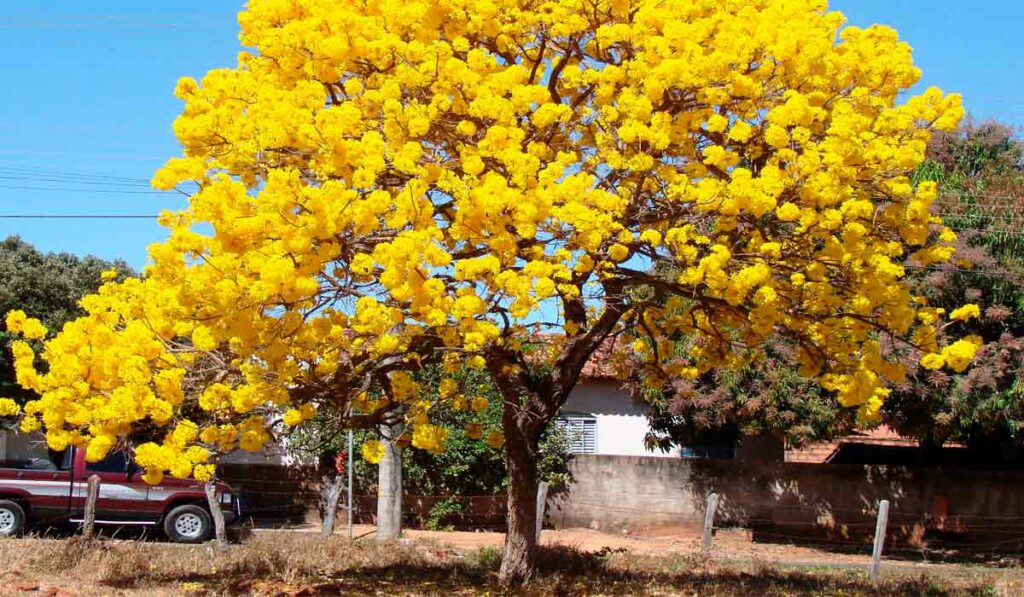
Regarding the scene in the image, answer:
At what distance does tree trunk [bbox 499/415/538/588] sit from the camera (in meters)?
11.2

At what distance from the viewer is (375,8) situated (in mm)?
9320

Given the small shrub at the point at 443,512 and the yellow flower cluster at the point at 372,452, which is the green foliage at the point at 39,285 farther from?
the yellow flower cluster at the point at 372,452

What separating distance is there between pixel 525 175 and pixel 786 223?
2.60 metres

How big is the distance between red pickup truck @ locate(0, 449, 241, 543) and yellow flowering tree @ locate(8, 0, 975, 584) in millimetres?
9056

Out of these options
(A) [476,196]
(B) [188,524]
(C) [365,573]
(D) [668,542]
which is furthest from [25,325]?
(D) [668,542]

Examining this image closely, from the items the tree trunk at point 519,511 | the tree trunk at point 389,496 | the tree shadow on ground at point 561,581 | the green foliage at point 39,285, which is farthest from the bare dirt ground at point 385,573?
the green foliage at point 39,285

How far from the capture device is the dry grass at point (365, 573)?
11.1 meters

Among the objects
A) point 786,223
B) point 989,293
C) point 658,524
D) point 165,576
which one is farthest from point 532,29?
point 658,524

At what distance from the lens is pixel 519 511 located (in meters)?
11.2

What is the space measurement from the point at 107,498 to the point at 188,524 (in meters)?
1.39

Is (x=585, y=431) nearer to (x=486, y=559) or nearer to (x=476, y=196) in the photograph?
(x=486, y=559)

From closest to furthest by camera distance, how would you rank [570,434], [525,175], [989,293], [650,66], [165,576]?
[525,175] < [650,66] < [165,576] < [989,293] < [570,434]

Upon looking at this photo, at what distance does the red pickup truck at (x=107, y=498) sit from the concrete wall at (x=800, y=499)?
310 inches

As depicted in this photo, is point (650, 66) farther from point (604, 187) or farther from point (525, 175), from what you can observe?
point (525, 175)
